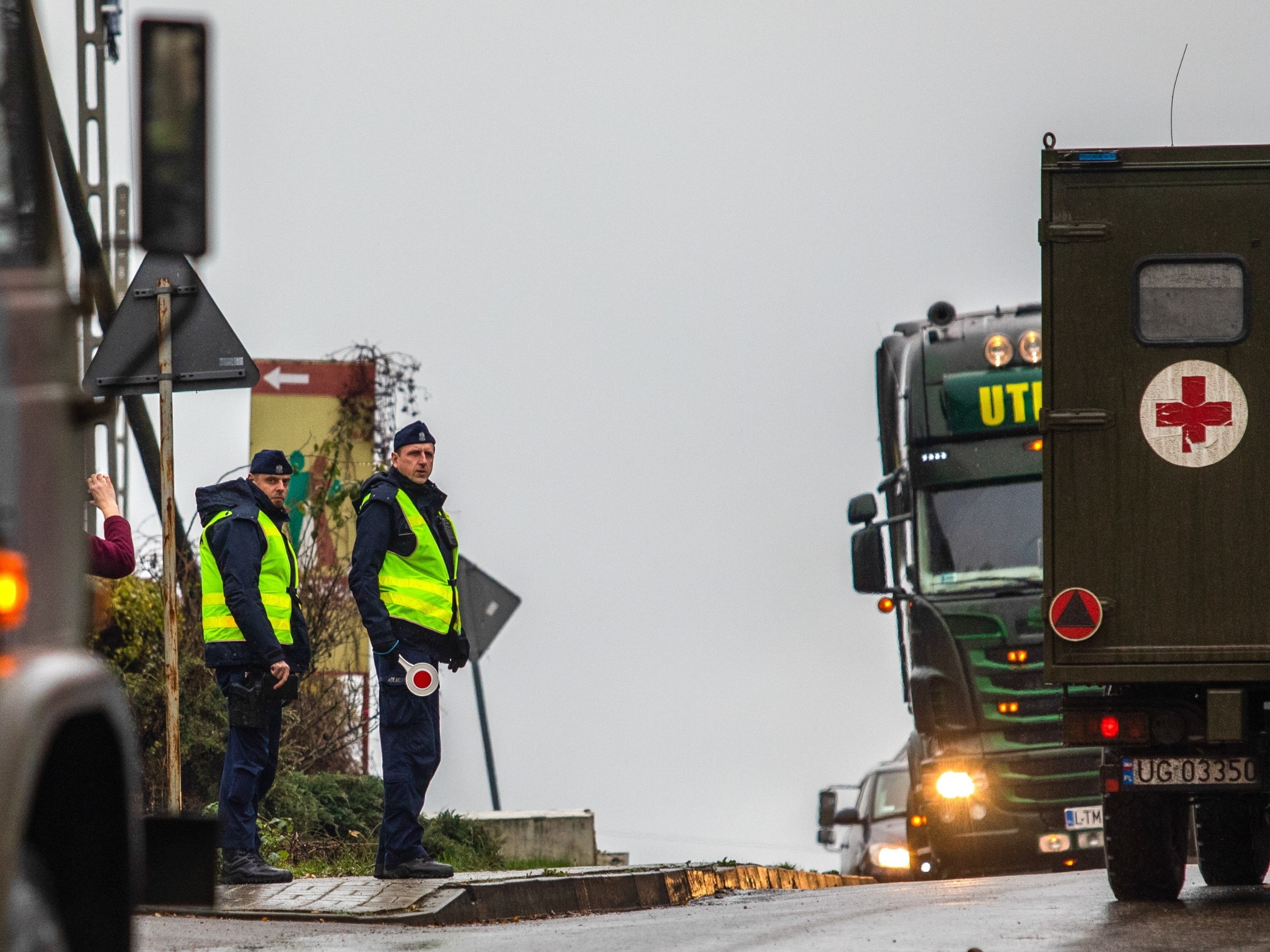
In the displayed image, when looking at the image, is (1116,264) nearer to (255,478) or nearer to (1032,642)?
(255,478)

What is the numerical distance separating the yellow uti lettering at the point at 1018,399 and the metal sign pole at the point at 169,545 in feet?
22.6

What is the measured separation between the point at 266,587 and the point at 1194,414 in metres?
4.20

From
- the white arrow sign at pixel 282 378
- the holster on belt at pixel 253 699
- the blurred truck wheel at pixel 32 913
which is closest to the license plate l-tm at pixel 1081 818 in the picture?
the holster on belt at pixel 253 699

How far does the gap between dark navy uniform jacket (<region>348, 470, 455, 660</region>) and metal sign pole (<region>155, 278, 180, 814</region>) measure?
→ 45.4 inches

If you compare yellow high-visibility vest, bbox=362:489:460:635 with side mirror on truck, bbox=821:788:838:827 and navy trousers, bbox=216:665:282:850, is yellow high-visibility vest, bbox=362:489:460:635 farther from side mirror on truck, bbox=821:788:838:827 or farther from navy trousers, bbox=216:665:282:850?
side mirror on truck, bbox=821:788:838:827

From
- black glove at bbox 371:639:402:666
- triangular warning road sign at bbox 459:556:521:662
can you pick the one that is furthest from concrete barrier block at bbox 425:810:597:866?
black glove at bbox 371:639:402:666

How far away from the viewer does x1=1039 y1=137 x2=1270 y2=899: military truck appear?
27.7 feet

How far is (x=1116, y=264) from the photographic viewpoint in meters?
8.57

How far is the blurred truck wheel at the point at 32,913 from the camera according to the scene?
2.83 meters

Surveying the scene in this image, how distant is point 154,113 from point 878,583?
10.9m

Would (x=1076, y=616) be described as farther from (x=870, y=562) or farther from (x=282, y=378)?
(x=282, y=378)

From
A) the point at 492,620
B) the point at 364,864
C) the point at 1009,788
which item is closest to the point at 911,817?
the point at 1009,788

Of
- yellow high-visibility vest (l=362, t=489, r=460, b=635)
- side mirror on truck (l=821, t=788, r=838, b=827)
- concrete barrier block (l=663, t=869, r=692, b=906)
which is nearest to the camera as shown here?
yellow high-visibility vest (l=362, t=489, r=460, b=635)

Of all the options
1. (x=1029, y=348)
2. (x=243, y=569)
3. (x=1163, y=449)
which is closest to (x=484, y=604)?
(x=1029, y=348)
